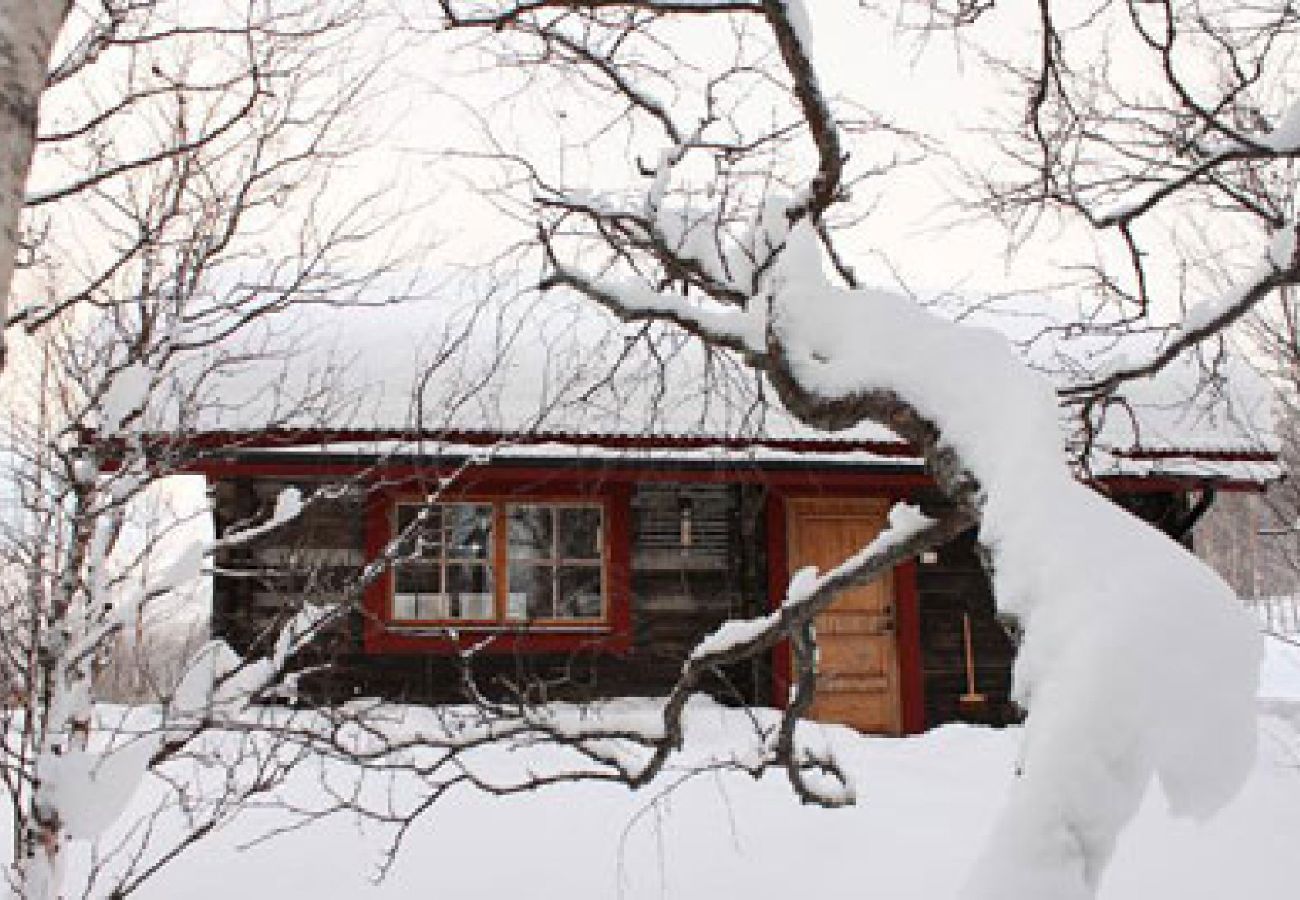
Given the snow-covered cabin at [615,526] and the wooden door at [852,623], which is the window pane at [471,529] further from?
the wooden door at [852,623]

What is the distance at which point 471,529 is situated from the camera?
887 cm

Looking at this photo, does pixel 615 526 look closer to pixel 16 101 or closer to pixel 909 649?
pixel 909 649

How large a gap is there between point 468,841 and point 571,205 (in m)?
3.53

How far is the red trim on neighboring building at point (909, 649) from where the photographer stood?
9.11 meters

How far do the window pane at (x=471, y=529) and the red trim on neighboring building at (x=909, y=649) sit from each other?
3.76 m

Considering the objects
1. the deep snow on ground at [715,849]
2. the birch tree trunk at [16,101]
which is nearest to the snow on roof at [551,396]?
the deep snow on ground at [715,849]

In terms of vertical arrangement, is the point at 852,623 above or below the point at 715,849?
above

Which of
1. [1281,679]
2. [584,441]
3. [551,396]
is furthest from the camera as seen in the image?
[1281,679]

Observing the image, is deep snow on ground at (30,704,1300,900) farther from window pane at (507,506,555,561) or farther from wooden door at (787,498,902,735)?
window pane at (507,506,555,561)

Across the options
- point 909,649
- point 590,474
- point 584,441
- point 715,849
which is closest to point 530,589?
point 590,474

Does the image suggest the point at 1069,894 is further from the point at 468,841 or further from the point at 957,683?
the point at 957,683

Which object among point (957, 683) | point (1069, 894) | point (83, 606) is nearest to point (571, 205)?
point (83, 606)

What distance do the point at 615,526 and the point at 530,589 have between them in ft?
3.07

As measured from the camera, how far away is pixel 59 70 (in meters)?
3.97
